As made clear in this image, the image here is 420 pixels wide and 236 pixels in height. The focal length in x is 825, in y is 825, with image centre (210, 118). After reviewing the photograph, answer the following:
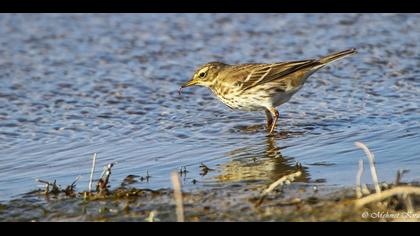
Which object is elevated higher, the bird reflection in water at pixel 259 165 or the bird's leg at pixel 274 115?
the bird's leg at pixel 274 115

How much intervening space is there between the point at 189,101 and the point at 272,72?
→ 1.49 meters

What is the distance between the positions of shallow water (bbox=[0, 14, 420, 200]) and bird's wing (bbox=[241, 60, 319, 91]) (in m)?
0.56

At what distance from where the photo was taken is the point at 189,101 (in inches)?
496

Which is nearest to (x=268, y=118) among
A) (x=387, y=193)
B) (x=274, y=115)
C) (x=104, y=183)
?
(x=274, y=115)

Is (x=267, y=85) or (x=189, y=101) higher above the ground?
(x=189, y=101)

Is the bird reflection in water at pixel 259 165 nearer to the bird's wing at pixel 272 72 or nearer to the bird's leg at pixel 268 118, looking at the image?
the bird's leg at pixel 268 118

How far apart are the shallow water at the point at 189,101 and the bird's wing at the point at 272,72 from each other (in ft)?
1.84

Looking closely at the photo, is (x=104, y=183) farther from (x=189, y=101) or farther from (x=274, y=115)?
(x=189, y=101)

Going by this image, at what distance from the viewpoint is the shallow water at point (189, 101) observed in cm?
916

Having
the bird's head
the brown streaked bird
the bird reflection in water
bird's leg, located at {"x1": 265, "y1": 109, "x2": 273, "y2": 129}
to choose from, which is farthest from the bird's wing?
the bird reflection in water

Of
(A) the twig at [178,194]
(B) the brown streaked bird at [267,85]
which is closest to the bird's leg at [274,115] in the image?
(B) the brown streaked bird at [267,85]
